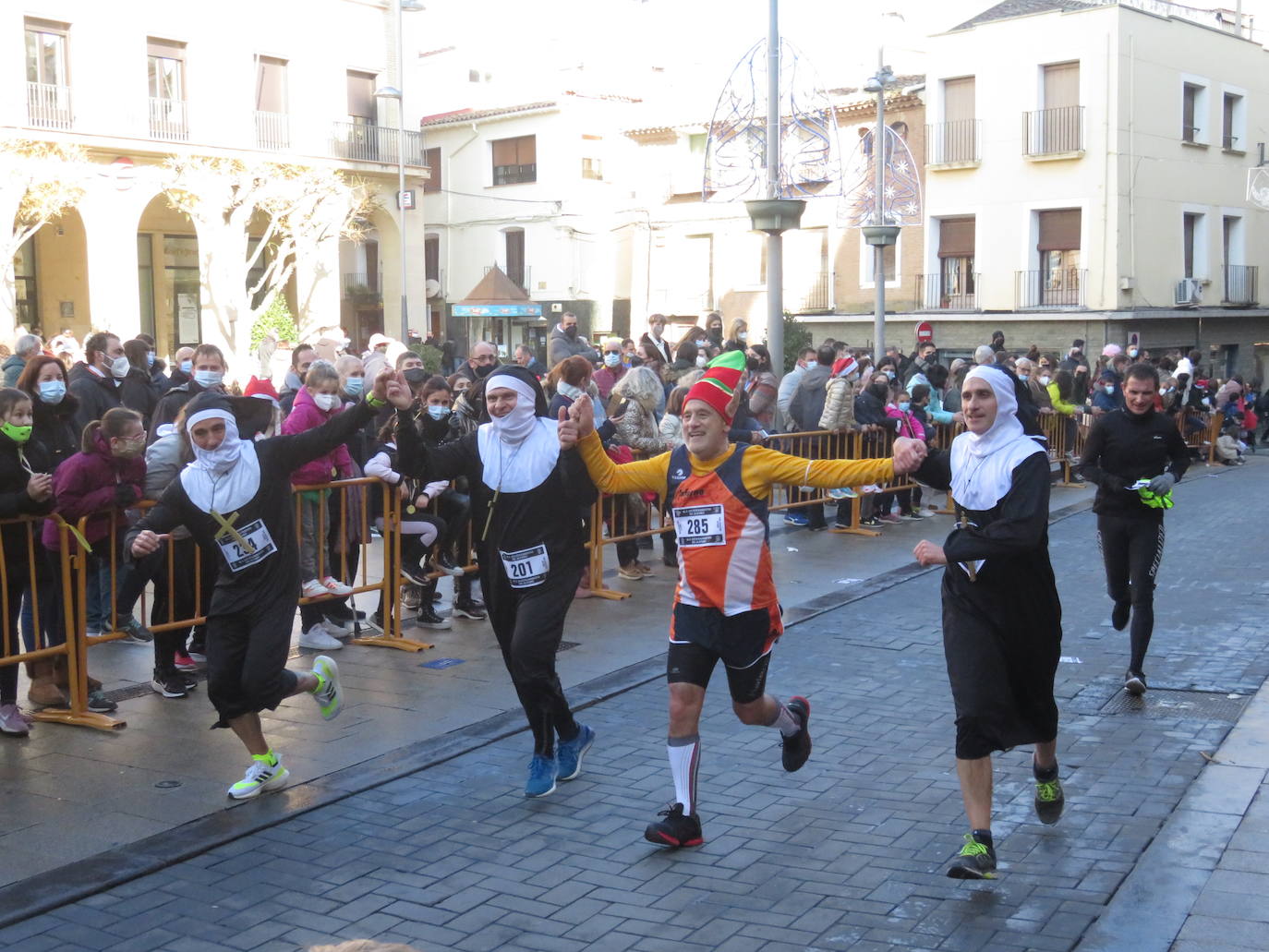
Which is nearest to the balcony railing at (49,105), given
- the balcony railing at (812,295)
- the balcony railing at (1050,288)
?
the balcony railing at (812,295)

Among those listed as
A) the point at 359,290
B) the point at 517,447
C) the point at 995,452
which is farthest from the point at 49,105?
the point at 995,452

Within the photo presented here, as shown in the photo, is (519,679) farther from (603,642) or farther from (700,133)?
(700,133)

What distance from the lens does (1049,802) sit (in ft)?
18.4

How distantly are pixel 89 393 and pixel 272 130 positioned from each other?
81.5 feet

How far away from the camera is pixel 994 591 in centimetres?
518

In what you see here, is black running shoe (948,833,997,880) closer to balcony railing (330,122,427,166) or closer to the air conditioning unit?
the air conditioning unit

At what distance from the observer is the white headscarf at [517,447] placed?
20.0ft

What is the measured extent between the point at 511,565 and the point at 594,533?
188 inches

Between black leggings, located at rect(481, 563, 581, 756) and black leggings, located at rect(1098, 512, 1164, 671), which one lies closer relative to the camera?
black leggings, located at rect(481, 563, 581, 756)

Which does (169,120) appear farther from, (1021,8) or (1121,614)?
(1121,614)

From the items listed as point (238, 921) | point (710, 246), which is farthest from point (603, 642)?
point (710, 246)

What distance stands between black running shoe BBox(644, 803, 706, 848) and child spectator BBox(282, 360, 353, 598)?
12.8 ft

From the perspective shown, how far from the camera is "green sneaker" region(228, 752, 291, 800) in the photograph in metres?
5.98

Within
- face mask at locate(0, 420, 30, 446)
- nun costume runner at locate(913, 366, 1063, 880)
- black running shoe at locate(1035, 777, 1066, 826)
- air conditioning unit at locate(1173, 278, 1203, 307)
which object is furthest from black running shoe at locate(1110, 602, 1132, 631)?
air conditioning unit at locate(1173, 278, 1203, 307)
